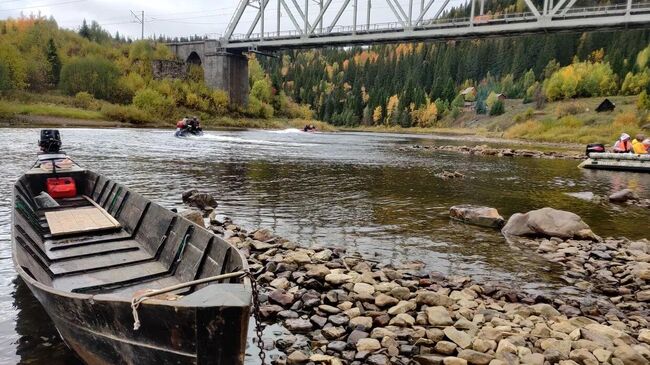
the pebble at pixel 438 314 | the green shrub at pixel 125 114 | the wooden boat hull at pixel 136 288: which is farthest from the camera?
the green shrub at pixel 125 114

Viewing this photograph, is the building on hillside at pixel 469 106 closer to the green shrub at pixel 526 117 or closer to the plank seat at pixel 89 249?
the green shrub at pixel 526 117

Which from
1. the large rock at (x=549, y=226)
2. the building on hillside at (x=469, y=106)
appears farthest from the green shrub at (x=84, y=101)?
the building on hillside at (x=469, y=106)

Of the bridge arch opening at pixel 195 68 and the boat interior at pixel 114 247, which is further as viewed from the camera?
the bridge arch opening at pixel 195 68

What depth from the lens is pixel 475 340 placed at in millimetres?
5359

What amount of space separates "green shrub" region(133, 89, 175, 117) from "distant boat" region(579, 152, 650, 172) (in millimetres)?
69479

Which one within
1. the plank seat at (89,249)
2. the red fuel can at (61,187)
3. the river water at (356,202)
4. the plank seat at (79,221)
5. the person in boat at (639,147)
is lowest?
the river water at (356,202)

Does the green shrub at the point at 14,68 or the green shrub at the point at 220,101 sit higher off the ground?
the green shrub at the point at 14,68

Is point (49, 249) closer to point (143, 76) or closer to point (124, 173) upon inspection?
point (124, 173)

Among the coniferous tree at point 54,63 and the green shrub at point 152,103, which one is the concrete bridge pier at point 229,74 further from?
the coniferous tree at point 54,63

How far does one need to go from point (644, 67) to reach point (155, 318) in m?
133

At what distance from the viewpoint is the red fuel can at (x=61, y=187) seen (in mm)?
11180

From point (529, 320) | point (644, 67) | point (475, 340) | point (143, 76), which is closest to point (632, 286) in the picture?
point (529, 320)

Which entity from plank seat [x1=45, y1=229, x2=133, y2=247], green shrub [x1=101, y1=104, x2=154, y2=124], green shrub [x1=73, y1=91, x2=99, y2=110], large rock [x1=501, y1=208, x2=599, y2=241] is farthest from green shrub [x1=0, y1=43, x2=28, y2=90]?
large rock [x1=501, y1=208, x2=599, y2=241]

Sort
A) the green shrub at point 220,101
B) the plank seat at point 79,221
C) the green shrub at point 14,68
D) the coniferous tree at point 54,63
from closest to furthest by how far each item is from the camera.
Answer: the plank seat at point 79,221 → the green shrub at point 14,68 → the coniferous tree at point 54,63 → the green shrub at point 220,101
